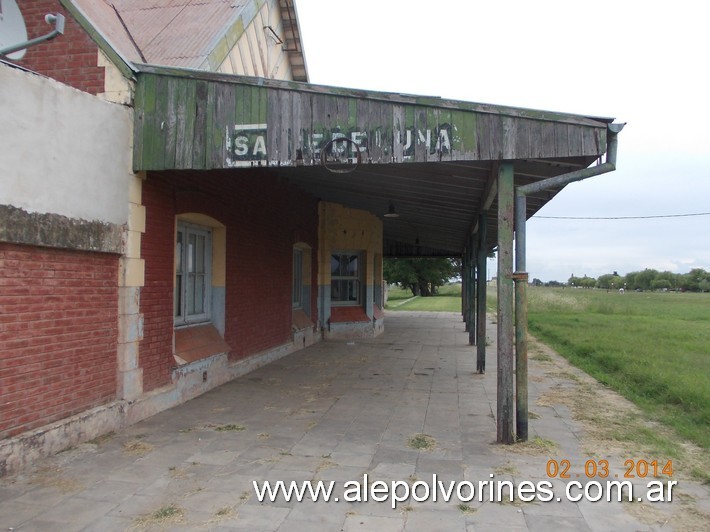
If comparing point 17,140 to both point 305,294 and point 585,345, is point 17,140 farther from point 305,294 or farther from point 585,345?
point 585,345

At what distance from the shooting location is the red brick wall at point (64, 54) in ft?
19.0

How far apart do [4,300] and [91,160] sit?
5.27 ft

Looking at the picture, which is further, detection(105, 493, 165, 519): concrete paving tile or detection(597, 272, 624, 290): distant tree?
detection(597, 272, 624, 290): distant tree

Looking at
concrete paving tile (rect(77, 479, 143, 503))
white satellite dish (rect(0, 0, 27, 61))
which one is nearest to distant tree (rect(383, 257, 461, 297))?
white satellite dish (rect(0, 0, 27, 61))

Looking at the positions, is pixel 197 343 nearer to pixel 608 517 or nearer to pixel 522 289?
pixel 522 289

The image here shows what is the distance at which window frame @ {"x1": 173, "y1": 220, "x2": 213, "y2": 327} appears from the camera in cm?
753

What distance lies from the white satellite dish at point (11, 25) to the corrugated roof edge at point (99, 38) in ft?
1.52

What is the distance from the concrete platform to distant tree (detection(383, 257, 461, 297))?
4887 centimetres

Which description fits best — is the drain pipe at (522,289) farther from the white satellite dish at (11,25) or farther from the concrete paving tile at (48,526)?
the white satellite dish at (11,25)

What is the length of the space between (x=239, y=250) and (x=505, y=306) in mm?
4864

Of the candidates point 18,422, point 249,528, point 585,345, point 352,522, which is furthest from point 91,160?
point 585,345

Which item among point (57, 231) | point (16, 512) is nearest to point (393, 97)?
point (57, 231)

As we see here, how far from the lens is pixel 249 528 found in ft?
11.8

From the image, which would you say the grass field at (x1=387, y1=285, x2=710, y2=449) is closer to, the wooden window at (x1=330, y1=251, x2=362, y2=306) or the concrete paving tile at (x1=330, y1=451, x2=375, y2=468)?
the concrete paving tile at (x1=330, y1=451, x2=375, y2=468)
